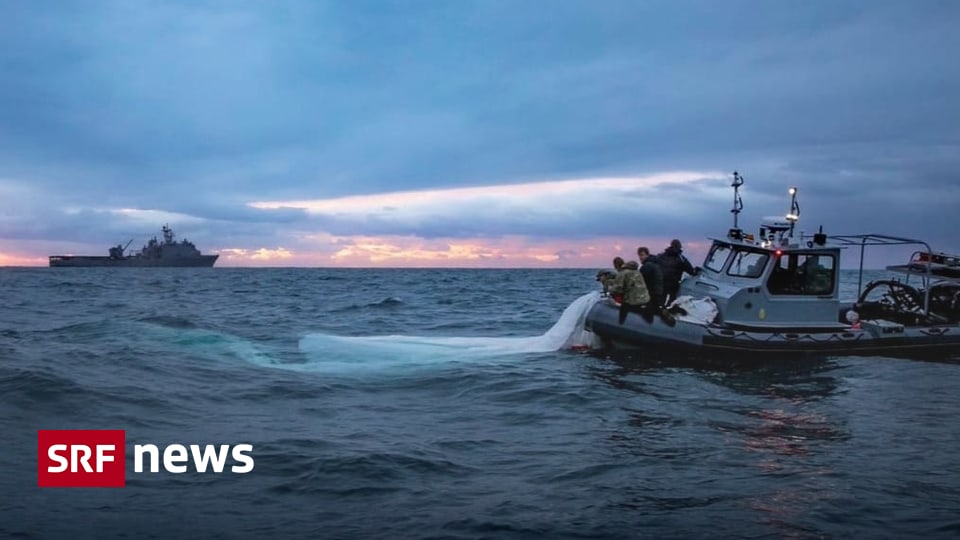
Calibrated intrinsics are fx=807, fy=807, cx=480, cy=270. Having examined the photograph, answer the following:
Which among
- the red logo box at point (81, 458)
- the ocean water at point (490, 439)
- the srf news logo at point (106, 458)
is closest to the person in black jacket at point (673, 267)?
the ocean water at point (490, 439)

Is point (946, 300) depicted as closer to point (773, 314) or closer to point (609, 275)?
point (773, 314)

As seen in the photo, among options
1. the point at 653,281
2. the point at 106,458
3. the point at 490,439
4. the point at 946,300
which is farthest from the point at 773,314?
the point at 106,458

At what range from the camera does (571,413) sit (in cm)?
1137

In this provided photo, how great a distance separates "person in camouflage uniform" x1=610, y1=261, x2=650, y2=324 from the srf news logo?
10046 mm

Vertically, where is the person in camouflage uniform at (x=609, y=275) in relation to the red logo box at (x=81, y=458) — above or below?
above

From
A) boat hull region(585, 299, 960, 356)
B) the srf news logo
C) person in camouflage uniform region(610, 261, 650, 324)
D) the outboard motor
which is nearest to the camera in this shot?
the srf news logo

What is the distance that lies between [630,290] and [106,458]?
11.3 metres

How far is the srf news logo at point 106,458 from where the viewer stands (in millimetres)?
7684

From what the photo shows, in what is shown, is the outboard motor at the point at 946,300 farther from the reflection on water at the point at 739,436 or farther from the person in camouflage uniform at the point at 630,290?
the person in camouflage uniform at the point at 630,290

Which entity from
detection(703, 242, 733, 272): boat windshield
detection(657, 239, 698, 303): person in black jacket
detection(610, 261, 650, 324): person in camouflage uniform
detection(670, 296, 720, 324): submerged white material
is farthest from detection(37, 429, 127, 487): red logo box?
detection(703, 242, 733, 272): boat windshield

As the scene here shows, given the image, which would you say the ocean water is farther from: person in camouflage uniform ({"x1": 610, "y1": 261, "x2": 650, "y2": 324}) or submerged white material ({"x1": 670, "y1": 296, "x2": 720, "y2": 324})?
person in camouflage uniform ({"x1": 610, "y1": 261, "x2": 650, "y2": 324})

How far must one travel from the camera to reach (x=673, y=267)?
1830 cm

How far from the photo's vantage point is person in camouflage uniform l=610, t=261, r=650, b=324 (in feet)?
56.3

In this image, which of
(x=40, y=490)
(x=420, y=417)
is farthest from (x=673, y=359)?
(x=40, y=490)
